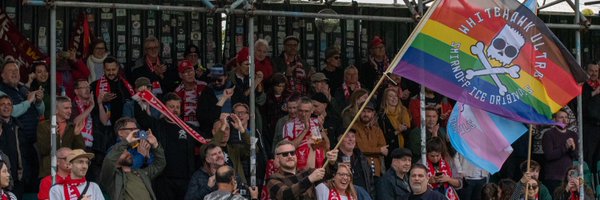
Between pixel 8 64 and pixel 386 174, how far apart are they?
4385 millimetres

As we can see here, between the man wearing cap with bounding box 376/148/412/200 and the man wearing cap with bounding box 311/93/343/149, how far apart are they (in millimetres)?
813

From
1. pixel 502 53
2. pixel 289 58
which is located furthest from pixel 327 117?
pixel 502 53

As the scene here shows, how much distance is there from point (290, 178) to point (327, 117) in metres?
2.62

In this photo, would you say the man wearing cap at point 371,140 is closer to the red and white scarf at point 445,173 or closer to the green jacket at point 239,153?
the red and white scarf at point 445,173

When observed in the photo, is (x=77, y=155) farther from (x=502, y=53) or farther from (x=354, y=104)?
(x=502, y=53)

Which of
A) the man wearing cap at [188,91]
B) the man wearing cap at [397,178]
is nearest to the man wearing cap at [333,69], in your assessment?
the man wearing cap at [188,91]

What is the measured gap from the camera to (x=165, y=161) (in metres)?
16.0

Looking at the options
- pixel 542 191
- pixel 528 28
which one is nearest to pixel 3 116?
pixel 528 28

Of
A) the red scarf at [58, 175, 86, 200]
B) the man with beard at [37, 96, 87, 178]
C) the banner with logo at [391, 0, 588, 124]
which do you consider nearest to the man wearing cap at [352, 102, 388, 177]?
the banner with logo at [391, 0, 588, 124]

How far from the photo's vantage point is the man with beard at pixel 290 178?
14.8 meters

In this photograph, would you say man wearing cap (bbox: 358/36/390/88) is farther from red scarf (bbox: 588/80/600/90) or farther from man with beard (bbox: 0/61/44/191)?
man with beard (bbox: 0/61/44/191)

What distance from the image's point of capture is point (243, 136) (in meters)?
16.3

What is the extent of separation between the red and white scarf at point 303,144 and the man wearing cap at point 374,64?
9.28 ft

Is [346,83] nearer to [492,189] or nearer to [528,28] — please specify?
[492,189]
